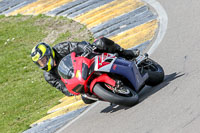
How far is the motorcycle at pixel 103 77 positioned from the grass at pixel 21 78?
210cm

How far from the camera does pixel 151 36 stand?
10.4 metres

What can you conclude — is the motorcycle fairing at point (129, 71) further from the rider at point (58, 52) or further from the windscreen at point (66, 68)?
the windscreen at point (66, 68)

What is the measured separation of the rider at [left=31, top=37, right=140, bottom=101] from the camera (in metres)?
7.39

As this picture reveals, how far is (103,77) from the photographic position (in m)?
6.79

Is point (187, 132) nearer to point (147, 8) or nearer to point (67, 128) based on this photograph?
point (67, 128)

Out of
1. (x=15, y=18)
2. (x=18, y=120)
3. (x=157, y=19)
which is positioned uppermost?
(x=15, y=18)

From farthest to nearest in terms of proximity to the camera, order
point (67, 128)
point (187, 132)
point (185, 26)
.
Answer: point (185, 26)
point (67, 128)
point (187, 132)

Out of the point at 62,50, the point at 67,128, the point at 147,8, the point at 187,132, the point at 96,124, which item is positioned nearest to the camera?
the point at 187,132

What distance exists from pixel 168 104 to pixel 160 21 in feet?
16.6

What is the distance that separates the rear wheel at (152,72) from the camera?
768 cm

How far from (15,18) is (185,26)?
7.32 meters

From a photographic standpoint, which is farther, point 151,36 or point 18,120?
point 151,36

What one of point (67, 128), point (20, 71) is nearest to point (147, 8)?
point (20, 71)

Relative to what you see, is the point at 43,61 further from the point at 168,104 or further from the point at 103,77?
the point at 168,104
